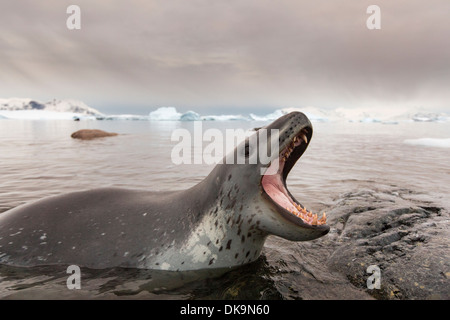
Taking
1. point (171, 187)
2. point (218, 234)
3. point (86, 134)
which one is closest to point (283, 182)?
point (218, 234)

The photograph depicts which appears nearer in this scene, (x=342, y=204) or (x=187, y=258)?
(x=187, y=258)

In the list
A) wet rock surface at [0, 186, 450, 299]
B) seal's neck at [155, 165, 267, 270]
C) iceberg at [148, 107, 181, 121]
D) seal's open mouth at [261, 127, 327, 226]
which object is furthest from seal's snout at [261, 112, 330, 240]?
iceberg at [148, 107, 181, 121]

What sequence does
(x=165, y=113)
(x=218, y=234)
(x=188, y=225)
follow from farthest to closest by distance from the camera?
(x=165, y=113)
(x=188, y=225)
(x=218, y=234)

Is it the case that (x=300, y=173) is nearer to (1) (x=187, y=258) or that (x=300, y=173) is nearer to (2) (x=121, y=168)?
(2) (x=121, y=168)

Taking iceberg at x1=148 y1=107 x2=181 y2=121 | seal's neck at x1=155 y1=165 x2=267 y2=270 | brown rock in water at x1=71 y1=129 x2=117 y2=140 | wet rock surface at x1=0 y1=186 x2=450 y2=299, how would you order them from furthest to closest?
iceberg at x1=148 y1=107 x2=181 y2=121
brown rock in water at x1=71 y1=129 x2=117 y2=140
seal's neck at x1=155 y1=165 x2=267 y2=270
wet rock surface at x1=0 y1=186 x2=450 y2=299

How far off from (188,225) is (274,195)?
98 cm

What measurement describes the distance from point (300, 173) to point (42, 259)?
7929 millimetres

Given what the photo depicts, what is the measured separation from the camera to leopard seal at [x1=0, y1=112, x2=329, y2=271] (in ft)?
10.3

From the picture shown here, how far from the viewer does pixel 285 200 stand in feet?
11.2

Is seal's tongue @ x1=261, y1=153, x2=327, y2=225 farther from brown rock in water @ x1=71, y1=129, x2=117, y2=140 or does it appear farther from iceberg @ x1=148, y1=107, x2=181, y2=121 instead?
iceberg @ x1=148, y1=107, x2=181, y2=121

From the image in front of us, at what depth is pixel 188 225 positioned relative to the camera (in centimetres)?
341

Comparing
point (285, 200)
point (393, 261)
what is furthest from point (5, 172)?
point (393, 261)

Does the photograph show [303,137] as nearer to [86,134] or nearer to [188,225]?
[188,225]
